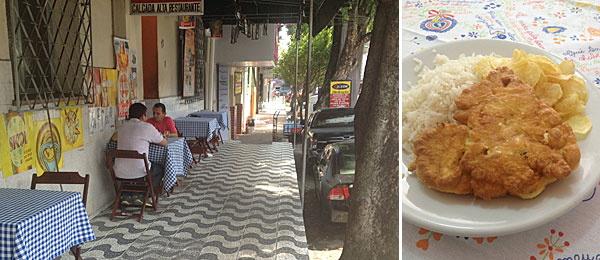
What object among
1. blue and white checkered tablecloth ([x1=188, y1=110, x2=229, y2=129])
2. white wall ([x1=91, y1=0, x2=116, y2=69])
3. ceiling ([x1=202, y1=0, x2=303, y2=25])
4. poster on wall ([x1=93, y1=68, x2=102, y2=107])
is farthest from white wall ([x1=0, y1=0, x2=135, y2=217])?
ceiling ([x1=202, y1=0, x2=303, y2=25])

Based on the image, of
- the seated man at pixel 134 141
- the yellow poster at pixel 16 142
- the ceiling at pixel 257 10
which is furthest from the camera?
the ceiling at pixel 257 10

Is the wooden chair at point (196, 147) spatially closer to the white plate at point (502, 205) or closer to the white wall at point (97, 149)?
the white wall at point (97, 149)

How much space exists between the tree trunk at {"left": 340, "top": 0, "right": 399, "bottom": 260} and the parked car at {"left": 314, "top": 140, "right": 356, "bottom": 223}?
0.74 m

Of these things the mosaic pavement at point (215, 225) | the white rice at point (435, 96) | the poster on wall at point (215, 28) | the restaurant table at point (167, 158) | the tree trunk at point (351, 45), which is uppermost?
the poster on wall at point (215, 28)

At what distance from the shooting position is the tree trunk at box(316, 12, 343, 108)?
16.1 ft

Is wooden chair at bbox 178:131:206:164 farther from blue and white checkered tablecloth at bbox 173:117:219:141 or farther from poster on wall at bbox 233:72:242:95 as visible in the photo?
poster on wall at bbox 233:72:242:95

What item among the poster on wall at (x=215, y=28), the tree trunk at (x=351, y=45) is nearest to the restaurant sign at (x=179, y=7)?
the tree trunk at (x=351, y=45)

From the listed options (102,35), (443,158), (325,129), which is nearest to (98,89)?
(102,35)

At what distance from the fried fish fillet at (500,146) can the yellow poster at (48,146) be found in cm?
356

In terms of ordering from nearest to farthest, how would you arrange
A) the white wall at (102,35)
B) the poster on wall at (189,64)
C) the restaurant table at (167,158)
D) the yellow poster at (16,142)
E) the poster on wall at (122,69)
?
the yellow poster at (16,142) → the white wall at (102,35) → the restaurant table at (167,158) → the poster on wall at (122,69) → the poster on wall at (189,64)

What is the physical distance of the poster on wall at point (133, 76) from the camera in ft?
19.9

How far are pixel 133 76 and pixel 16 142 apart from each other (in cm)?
271

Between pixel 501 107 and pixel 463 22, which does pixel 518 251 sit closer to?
pixel 501 107

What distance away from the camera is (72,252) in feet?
12.0
